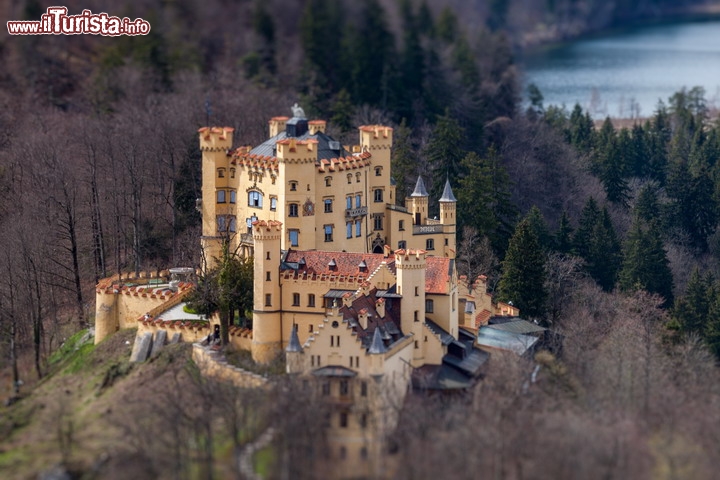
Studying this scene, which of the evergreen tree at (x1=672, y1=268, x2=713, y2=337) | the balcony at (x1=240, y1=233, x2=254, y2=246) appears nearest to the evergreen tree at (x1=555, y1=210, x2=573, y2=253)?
the evergreen tree at (x1=672, y1=268, x2=713, y2=337)

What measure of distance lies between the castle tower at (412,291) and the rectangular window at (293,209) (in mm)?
10666

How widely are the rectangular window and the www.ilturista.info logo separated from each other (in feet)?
126

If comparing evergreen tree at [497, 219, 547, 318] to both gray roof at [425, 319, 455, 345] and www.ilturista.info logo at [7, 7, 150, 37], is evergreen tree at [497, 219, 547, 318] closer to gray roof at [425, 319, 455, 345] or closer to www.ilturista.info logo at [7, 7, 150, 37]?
gray roof at [425, 319, 455, 345]

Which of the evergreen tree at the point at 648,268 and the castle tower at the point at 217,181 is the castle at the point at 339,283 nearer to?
the castle tower at the point at 217,181

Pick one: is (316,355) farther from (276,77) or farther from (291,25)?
(291,25)

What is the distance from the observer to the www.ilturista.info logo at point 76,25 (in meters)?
138

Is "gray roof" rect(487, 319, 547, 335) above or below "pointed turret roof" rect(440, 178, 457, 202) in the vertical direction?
below

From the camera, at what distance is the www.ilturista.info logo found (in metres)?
138

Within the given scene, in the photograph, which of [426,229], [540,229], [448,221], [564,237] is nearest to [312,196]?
[426,229]

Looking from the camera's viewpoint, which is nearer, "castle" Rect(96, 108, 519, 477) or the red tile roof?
"castle" Rect(96, 108, 519, 477)

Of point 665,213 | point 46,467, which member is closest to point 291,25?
point 665,213

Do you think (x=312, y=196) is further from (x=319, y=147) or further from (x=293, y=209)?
(x=319, y=147)

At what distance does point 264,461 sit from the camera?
3270 inches

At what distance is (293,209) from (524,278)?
42.0 feet
